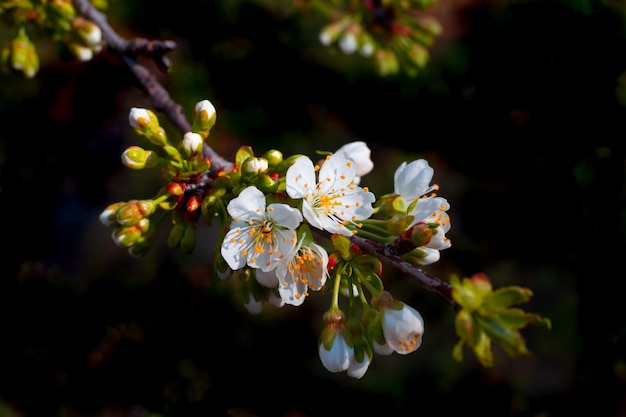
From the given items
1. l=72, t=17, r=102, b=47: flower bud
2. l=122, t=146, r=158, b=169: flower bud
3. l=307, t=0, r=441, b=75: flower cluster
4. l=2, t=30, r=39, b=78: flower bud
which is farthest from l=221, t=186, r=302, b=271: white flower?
l=307, t=0, r=441, b=75: flower cluster

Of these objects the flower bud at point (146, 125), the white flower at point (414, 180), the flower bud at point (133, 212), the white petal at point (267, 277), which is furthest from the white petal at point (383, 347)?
the flower bud at point (146, 125)

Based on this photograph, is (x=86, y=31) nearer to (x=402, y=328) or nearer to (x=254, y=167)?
(x=254, y=167)

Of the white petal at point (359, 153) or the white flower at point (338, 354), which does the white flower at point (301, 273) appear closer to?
the white flower at point (338, 354)

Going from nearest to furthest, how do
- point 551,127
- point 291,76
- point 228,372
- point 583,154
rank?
point 583,154 < point 551,127 < point 228,372 < point 291,76

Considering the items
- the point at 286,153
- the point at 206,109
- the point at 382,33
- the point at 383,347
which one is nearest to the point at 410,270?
the point at 383,347

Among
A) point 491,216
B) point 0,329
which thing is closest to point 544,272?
point 491,216

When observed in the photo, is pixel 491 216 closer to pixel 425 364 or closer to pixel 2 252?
pixel 425 364
